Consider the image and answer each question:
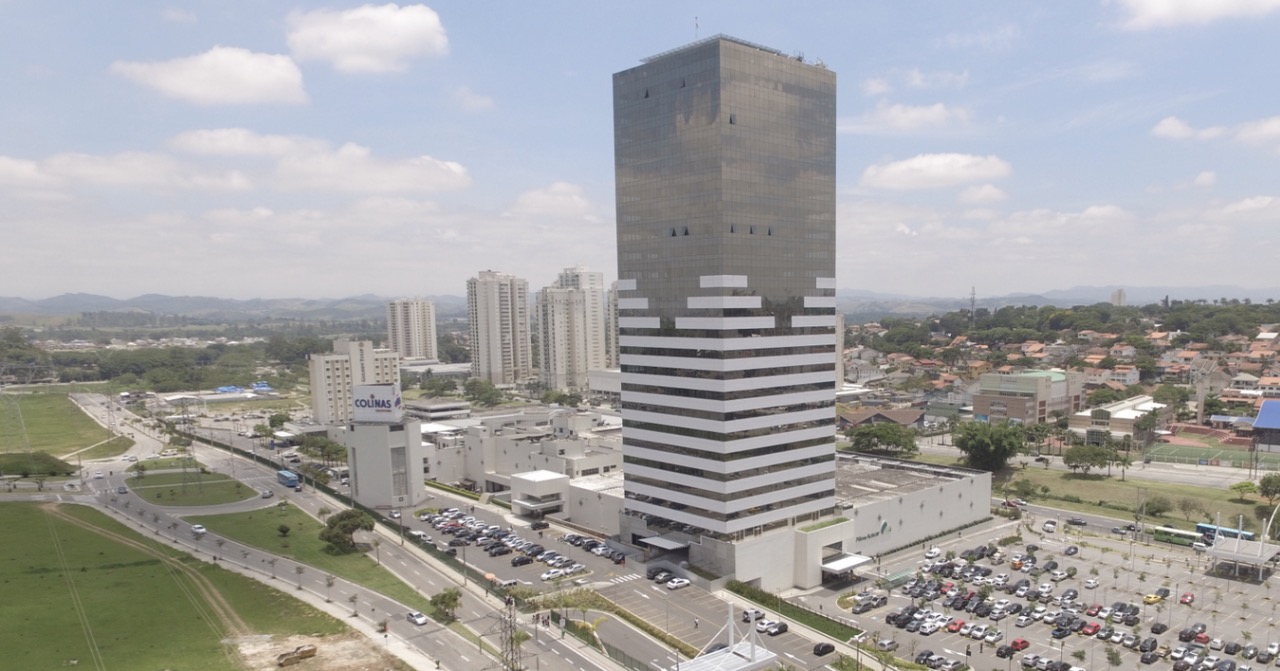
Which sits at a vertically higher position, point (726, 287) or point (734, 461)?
point (726, 287)

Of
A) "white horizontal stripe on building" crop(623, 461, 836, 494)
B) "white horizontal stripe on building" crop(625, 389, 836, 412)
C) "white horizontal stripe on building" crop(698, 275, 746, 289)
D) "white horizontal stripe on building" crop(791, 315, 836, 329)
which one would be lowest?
"white horizontal stripe on building" crop(623, 461, 836, 494)

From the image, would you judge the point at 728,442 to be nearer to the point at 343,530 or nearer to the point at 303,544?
the point at 343,530

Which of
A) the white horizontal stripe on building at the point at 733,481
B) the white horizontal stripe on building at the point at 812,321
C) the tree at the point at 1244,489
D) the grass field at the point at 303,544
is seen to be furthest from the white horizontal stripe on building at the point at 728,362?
the tree at the point at 1244,489

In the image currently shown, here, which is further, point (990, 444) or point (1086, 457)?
point (990, 444)

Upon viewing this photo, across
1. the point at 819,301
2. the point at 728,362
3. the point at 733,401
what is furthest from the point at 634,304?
the point at 819,301

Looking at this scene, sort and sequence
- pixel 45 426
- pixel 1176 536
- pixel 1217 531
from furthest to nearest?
pixel 45 426 < pixel 1176 536 < pixel 1217 531

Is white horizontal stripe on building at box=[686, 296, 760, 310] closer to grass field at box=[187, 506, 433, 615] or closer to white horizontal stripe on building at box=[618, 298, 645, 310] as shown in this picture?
white horizontal stripe on building at box=[618, 298, 645, 310]

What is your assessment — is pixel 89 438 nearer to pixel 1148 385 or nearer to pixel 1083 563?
pixel 1083 563

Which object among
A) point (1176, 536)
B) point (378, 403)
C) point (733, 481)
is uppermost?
point (378, 403)

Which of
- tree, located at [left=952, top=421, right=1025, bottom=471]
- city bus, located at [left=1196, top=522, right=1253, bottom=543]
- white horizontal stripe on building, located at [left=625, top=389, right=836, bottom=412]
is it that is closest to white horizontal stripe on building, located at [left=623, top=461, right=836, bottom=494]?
white horizontal stripe on building, located at [left=625, top=389, right=836, bottom=412]
